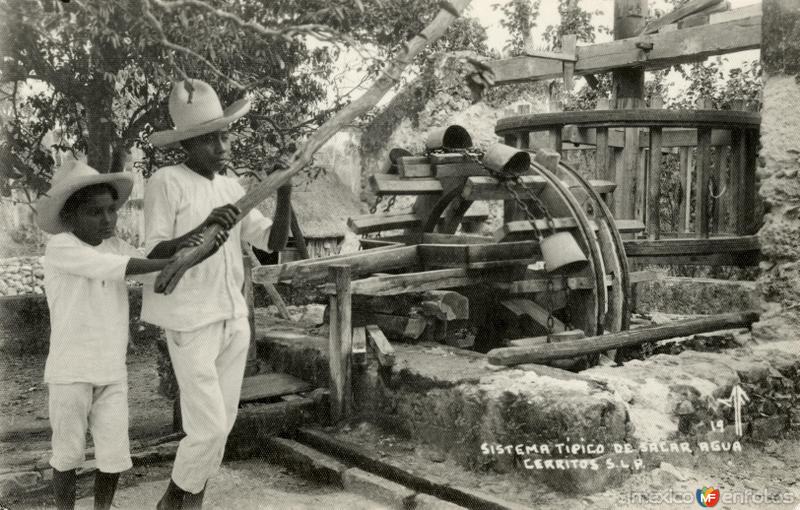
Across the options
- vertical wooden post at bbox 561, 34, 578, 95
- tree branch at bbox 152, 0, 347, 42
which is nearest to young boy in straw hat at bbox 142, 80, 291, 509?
tree branch at bbox 152, 0, 347, 42

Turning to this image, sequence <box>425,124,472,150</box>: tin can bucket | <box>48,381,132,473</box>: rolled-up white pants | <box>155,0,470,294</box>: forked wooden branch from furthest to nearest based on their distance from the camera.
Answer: <box>425,124,472,150</box>: tin can bucket, <box>48,381,132,473</box>: rolled-up white pants, <box>155,0,470,294</box>: forked wooden branch

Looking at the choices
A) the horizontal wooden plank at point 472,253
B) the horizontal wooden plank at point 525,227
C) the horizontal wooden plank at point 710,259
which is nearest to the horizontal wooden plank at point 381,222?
the horizontal wooden plank at point 472,253

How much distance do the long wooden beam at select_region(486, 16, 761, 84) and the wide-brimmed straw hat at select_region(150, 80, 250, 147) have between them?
4758 mm

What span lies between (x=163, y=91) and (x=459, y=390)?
12.1ft

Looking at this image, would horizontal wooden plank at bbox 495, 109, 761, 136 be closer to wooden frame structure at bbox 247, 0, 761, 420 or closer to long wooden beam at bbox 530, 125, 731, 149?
wooden frame structure at bbox 247, 0, 761, 420

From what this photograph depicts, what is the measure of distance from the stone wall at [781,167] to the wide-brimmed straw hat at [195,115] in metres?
3.65

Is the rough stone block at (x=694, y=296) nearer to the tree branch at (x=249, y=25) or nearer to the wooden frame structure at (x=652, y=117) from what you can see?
the wooden frame structure at (x=652, y=117)

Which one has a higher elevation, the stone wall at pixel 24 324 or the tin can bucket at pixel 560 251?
the tin can bucket at pixel 560 251

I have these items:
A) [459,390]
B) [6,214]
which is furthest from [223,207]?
[6,214]

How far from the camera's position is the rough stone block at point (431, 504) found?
393cm

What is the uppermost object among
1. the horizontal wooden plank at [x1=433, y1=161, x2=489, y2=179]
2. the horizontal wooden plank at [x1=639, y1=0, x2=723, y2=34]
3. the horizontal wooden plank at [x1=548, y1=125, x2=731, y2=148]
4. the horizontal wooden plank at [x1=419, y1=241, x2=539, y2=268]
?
the horizontal wooden plank at [x1=639, y1=0, x2=723, y2=34]

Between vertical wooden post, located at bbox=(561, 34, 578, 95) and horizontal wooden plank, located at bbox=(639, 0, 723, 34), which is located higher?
horizontal wooden plank, located at bbox=(639, 0, 723, 34)

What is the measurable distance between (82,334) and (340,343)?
2031 millimetres

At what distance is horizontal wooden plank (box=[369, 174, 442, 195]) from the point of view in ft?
19.7
